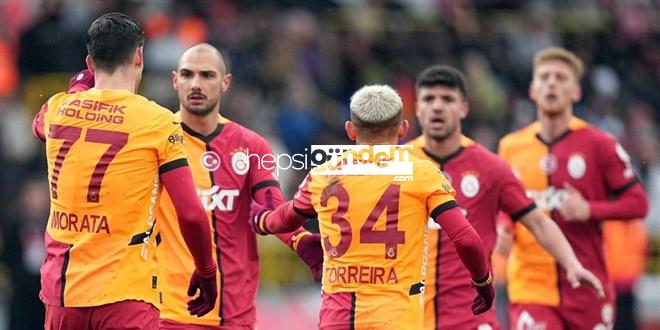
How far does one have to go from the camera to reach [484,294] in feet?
26.9

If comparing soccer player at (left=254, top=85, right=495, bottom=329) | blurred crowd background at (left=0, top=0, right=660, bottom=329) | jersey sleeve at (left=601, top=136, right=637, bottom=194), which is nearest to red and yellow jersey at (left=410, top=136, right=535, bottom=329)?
jersey sleeve at (left=601, top=136, right=637, bottom=194)

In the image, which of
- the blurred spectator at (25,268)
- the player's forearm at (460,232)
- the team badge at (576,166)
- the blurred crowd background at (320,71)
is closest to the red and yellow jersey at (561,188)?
the team badge at (576,166)

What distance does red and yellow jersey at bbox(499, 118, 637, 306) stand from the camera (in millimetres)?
10789

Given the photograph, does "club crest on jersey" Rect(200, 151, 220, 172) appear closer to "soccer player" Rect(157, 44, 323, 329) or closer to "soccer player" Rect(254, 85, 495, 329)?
"soccer player" Rect(157, 44, 323, 329)

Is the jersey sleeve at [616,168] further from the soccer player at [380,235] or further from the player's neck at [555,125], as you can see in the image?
the soccer player at [380,235]

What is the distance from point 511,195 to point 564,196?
4.10 ft

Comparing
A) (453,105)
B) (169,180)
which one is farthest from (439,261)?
(169,180)

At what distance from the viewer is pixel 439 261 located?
31.4ft

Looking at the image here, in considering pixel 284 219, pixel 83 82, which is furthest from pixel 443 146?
pixel 83 82

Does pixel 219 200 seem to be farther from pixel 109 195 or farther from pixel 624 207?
pixel 624 207

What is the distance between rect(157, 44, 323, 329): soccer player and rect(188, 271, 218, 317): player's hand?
1.02 meters

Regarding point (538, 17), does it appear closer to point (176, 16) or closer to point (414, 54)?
point (414, 54)

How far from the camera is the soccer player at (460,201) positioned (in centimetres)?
953

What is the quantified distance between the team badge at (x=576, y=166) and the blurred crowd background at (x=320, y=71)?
13.3 ft
